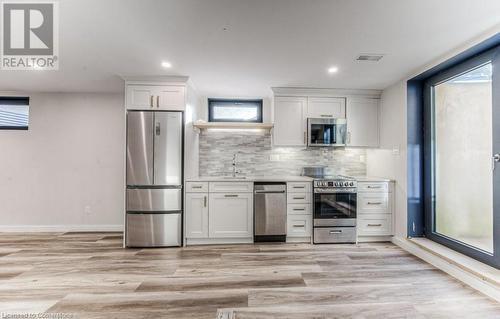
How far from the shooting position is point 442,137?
2934 mm

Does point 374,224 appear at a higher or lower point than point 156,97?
lower

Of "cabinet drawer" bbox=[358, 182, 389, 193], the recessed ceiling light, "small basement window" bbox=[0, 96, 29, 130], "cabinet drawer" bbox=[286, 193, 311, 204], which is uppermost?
the recessed ceiling light

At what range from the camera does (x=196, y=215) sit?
3.29m

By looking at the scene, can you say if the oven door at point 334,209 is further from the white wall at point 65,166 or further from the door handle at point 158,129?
the white wall at point 65,166

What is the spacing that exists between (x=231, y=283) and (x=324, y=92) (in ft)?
10.0

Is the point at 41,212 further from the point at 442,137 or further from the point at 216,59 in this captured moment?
the point at 442,137

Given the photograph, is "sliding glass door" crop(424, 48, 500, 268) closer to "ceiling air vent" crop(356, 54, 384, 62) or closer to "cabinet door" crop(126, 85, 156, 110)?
"ceiling air vent" crop(356, 54, 384, 62)

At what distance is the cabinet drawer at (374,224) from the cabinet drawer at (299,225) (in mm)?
762

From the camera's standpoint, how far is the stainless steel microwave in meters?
3.71

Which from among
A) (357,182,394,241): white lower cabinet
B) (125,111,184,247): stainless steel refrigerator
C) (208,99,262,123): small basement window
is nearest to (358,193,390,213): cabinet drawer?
(357,182,394,241): white lower cabinet

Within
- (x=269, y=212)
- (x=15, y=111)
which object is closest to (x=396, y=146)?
(x=269, y=212)

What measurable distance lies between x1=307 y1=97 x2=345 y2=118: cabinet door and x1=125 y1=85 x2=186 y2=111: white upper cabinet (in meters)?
1.99

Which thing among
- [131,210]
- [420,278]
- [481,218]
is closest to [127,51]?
[131,210]

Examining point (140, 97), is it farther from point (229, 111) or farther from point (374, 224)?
point (374, 224)
